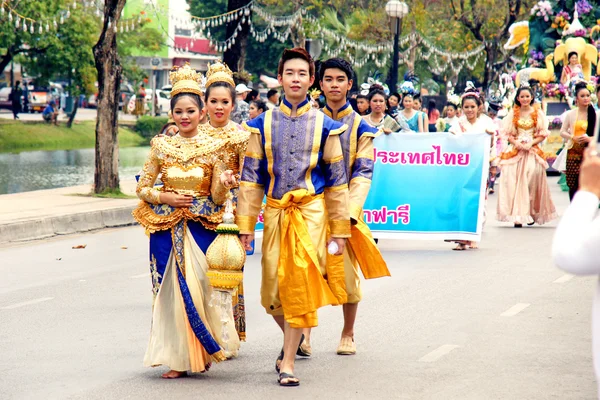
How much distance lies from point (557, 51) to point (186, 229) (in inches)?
880

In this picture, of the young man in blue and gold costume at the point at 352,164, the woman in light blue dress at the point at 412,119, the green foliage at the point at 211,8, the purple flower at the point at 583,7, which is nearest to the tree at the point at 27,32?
the purple flower at the point at 583,7

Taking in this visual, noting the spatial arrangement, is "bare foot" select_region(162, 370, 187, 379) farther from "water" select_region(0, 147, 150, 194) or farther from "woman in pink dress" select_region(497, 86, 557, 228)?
"water" select_region(0, 147, 150, 194)

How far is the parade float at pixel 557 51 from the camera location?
83.6 feet

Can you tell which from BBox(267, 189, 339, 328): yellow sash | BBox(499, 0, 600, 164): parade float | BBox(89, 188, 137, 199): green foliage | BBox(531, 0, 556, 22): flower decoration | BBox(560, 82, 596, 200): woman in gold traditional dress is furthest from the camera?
BBox(531, 0, 556, 22): flower decoration

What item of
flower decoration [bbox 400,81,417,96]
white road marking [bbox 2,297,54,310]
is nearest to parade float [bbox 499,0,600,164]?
flower decoration [bbox 400,81,417,96]

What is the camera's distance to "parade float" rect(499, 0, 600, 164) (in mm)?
25469

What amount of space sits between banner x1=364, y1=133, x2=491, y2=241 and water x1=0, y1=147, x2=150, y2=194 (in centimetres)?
952

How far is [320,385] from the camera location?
6.44 metres

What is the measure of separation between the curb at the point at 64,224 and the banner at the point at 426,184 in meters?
4.17

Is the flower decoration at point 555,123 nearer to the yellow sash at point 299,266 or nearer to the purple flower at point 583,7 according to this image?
the purple flower at point 583,7

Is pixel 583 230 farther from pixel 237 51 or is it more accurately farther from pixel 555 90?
pixel 555 90

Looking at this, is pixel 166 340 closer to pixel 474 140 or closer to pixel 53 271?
pixel 53 271

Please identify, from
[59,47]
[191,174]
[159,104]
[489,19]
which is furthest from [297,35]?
[191,174]

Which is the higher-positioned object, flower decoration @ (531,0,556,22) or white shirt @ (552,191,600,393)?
flower decoration @ (531,0,556,22)
